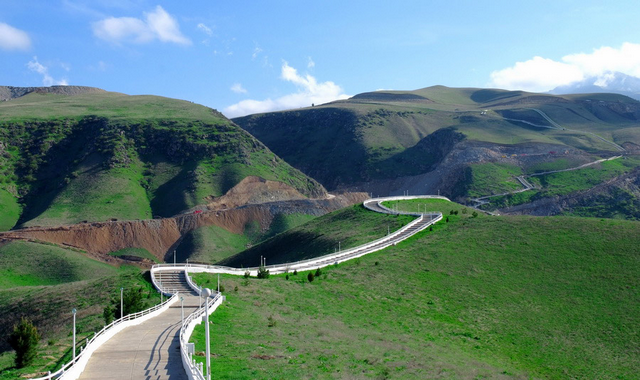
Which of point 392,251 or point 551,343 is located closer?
point 551,343

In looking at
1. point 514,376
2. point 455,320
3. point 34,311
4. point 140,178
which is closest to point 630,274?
point 455,320

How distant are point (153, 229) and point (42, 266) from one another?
32563mm

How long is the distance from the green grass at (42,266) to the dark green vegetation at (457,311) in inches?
1789

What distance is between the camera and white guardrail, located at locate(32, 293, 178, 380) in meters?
24.0

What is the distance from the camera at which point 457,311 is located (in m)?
48.8

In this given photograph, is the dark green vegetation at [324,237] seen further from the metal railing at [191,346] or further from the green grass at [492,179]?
the green grass at [492,179]

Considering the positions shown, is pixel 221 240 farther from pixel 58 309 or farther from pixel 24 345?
pixel 24 345

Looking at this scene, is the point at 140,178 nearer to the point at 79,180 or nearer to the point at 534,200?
the point at 79,180

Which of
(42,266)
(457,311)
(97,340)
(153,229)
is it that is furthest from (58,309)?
(153,229)

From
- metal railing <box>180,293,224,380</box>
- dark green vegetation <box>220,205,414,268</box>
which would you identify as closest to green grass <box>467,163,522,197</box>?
dark green vegetation <box>220,205,414,268</box>

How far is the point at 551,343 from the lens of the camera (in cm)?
4331

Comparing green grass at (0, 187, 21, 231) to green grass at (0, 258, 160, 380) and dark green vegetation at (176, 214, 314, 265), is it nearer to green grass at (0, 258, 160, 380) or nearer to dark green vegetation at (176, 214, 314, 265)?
dark green vegetation at (176, 214, 314, 265)

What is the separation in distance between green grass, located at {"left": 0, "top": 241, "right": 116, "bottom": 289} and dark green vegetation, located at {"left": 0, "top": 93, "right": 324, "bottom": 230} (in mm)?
22687

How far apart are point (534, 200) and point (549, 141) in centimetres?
5309
